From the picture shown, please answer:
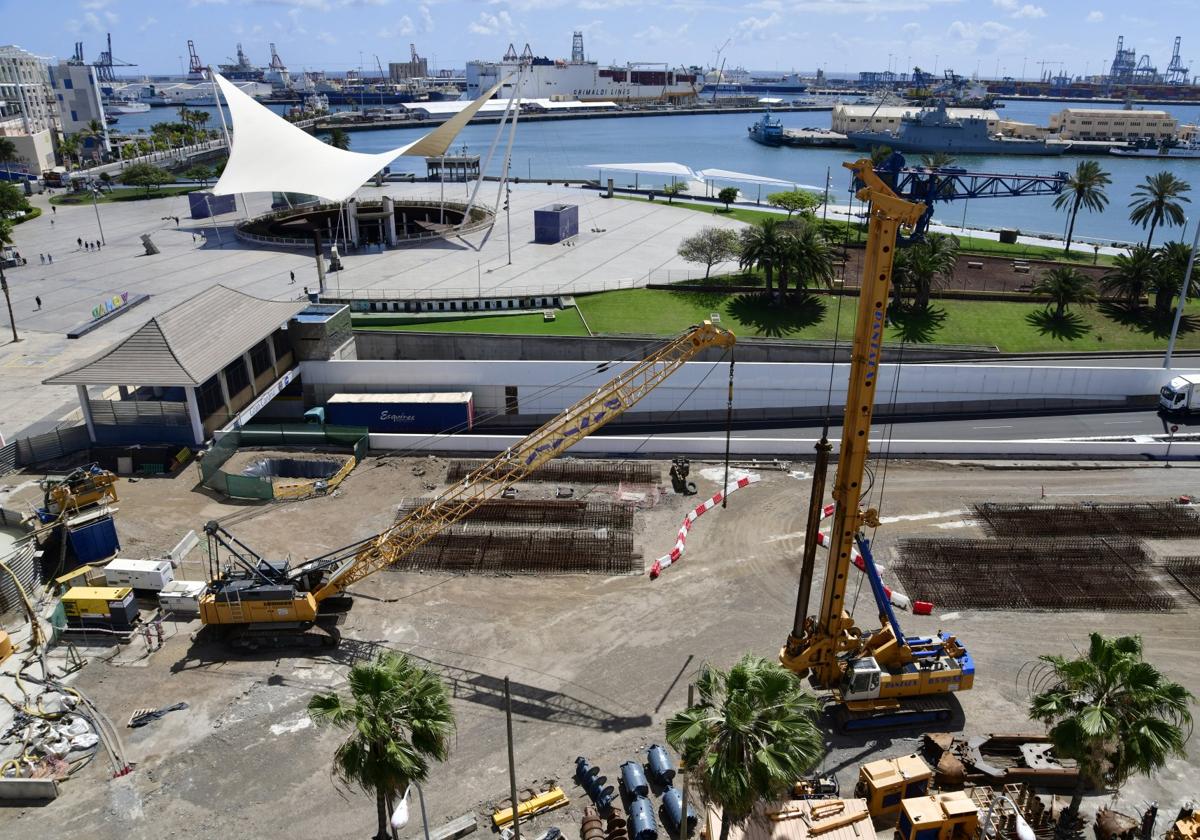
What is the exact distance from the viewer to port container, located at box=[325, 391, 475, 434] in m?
48.9

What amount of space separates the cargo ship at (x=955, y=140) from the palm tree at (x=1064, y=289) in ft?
420

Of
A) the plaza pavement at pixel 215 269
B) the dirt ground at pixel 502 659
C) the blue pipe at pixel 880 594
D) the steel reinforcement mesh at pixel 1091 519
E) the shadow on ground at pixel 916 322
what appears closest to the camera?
the dirt ground at pixel 502 659

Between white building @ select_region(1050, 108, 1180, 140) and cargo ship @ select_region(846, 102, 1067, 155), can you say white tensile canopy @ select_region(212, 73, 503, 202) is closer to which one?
cargo ship @ select_region(846, 102, 1067, 155)

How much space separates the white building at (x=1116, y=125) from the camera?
623 feet

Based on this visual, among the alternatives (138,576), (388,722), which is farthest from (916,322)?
(388,722)

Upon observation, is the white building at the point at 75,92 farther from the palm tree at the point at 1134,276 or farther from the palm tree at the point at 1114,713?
the palm tree at the point at 1114,713

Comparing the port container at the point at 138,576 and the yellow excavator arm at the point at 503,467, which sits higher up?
the yellow excavator arm at the point at 503,467

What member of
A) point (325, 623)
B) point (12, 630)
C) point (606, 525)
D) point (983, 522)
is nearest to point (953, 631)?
point (983, 522)

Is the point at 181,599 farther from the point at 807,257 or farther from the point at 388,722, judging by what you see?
the point at 807,257

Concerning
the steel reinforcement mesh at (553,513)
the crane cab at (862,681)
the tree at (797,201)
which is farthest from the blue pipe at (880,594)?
the tree at (797,201)

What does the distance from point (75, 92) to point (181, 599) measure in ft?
611

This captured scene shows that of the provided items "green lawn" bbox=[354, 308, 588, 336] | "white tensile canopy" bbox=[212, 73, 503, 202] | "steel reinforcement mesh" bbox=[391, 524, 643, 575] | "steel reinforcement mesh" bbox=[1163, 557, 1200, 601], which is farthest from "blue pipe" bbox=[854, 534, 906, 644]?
"white tensile canopy" bbox=[212, 73, 503, 202]

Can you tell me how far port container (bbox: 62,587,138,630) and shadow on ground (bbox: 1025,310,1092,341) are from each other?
6081 centimetres

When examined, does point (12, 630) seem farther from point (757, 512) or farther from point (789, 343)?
point (789, 343)
